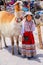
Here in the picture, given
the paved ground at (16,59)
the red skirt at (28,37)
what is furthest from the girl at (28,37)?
the paved ground at (16,59)

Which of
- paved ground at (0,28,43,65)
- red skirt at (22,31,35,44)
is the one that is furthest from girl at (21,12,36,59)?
paved ground at (0,28,43,65)

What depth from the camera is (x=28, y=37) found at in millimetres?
5238

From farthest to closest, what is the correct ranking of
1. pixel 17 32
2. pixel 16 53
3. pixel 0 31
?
pixel 0 31
pixel 16 53
pixel 17 32

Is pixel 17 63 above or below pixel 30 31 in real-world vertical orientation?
below

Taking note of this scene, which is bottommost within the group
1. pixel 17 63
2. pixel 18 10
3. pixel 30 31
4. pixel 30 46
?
pixel 17 63

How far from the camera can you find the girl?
16.9 feet

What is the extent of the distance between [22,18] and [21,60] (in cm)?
99

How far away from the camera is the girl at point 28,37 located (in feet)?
16.9

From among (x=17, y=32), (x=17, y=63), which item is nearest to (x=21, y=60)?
(x=17, y=63)

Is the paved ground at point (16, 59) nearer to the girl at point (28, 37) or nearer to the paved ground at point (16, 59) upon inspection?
the paved ground at point (16, 59)

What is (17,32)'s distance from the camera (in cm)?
538

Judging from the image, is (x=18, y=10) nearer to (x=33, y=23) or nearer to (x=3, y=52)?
(x=33, y=23)

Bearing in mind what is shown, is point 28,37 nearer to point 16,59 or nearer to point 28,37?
point 28,37

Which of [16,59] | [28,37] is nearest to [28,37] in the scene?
[28,37]
